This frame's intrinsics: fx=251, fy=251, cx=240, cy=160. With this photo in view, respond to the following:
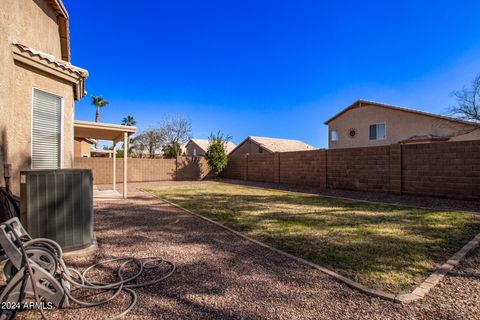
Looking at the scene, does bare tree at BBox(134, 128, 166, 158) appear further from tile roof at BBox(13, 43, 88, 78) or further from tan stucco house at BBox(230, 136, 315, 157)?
tile roof at BBox(13, 43, 88, 78)

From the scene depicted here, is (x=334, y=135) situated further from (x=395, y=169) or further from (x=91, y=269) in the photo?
(x=91, y=269)

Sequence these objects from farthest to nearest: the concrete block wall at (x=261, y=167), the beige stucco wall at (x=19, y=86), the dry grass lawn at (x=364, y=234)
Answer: the concrete block wall at (x=261, y=167) < the beige stucco wall at (x=19, y=86) < the dry grass lawn at (x=364, y=234)

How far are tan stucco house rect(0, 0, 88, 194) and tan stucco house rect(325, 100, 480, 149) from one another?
2166 centimetres

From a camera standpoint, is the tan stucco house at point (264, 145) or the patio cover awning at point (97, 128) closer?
the patio cover awning at point (97, 128)

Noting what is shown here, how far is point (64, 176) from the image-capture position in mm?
3826

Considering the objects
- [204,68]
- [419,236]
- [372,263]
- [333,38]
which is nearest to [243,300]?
[372,263]

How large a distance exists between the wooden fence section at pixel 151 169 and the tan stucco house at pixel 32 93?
38.0ft

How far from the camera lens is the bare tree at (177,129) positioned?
118ft

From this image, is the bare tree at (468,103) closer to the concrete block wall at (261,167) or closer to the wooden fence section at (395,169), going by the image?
the wooden fence section at (395,169)

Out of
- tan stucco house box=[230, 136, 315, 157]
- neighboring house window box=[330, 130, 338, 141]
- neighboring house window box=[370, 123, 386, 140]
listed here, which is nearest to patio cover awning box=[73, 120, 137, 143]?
neighboring house window box=[370, 123, 386, 140]

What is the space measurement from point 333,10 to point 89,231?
47.8 ft

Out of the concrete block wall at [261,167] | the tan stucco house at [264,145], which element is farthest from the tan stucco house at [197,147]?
the concrete block wall at [261,167]

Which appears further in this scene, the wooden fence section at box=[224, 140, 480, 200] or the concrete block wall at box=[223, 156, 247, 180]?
the concrete block wall at box=[223, 156, 247, 180]

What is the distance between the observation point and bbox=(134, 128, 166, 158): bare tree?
→ 37.7 m
